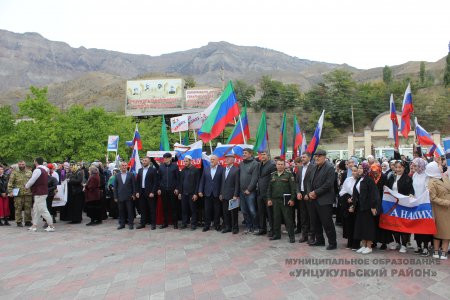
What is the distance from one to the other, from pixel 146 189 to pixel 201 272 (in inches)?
171

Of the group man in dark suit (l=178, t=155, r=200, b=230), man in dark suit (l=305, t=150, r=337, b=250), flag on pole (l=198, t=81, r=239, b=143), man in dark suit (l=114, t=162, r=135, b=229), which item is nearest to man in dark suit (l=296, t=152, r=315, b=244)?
man in dark suit (l=305, t=150, r=337, b=250)

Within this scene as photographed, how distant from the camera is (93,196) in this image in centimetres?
1047

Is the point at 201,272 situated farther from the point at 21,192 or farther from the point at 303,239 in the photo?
the point at 21,192

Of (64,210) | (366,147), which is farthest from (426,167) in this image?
(366,147)

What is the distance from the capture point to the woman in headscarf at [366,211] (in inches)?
259

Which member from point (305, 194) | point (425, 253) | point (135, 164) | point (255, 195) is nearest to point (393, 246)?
point (425, 253)

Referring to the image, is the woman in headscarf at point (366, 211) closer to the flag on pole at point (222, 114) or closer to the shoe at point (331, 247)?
the shoe at point (331, 247)

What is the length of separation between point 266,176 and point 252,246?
1.64 m

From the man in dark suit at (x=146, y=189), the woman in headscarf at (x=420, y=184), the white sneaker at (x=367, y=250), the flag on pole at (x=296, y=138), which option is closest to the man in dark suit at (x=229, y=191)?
the man in dark suit at (x=146, y=189)

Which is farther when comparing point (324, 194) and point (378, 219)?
point (324, 194)

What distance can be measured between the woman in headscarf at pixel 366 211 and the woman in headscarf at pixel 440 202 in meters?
0.87

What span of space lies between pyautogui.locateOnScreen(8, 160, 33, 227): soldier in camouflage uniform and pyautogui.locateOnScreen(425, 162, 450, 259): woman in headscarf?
965 cm

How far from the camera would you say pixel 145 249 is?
7.35 meters

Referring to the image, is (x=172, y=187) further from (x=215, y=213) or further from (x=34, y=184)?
(x=34, y=184)
